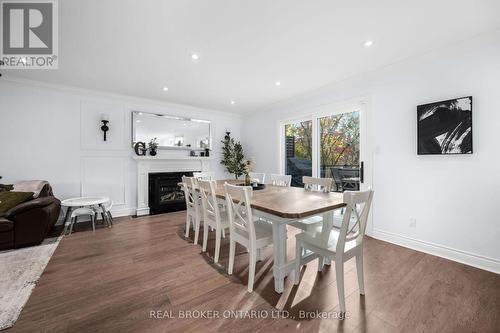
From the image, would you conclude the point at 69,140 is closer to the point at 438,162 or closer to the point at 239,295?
the point at 239,295

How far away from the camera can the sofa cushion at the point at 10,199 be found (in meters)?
2.66

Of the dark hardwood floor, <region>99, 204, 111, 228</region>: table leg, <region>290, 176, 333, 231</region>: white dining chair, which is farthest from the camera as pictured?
<region>99, 204, 111, 228</region>: table leg

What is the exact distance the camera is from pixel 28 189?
3.22m

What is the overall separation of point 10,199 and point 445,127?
562cm

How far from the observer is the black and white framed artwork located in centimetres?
231

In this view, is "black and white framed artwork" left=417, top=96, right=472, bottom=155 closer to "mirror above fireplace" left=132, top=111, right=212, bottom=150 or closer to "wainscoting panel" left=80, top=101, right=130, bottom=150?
"mirror above fireplace" left=132, top=111, right=212, bottom=150

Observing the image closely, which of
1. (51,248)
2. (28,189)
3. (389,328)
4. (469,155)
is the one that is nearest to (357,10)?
(469,155)

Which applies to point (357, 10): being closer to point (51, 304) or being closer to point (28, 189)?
point (51, 304)

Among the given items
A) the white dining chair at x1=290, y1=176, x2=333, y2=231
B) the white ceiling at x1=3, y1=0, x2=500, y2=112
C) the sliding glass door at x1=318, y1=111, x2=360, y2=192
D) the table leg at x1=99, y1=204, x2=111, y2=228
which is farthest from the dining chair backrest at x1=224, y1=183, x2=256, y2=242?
the table leg at x1=99, y1=204, x2=111, y2=228

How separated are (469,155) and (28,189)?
238 inches

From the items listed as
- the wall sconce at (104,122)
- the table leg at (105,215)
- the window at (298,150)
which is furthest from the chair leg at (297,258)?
the wall sconce at (104,122)

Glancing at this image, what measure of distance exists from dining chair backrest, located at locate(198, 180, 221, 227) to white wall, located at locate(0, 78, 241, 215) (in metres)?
2.75

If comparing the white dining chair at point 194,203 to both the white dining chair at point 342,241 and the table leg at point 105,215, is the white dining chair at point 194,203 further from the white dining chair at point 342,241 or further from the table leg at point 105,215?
the table leg at point 105,215

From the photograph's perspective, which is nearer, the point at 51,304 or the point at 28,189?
the point at 51,304
